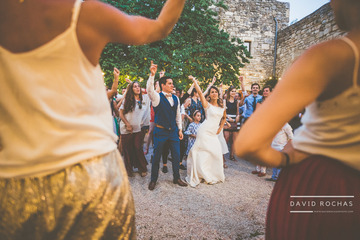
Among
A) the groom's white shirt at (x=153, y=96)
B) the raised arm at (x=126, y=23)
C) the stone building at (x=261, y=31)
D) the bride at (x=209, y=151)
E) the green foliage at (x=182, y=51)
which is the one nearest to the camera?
the raised arm at (x=126, y=23)

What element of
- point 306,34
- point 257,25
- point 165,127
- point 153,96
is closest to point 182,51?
point 153,96

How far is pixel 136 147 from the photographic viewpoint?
16.4 ft

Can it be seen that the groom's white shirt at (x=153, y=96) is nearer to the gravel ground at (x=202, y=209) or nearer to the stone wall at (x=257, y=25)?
the gravel ground at (x=202, y=209)

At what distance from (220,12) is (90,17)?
14235 millimetres

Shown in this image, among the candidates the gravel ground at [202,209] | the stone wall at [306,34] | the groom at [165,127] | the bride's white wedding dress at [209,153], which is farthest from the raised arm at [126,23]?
the stone wall at [306,34]

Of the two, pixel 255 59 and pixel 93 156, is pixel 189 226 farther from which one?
pixel 255 59

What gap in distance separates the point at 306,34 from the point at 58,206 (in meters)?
13.6

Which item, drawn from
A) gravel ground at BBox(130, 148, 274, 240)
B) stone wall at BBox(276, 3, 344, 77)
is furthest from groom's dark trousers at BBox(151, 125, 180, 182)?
stone wall at BBox(276, 3, 344, 77)

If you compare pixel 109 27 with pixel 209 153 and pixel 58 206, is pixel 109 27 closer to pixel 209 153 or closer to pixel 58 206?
pixel 58 206

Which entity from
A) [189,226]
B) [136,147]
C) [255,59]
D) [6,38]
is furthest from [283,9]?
[6,38]

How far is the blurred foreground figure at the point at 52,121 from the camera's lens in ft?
2.35

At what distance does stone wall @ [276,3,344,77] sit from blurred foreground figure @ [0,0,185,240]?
29.3ft

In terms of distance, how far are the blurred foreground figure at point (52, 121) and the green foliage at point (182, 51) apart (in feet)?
27.3

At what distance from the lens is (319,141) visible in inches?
32.6
